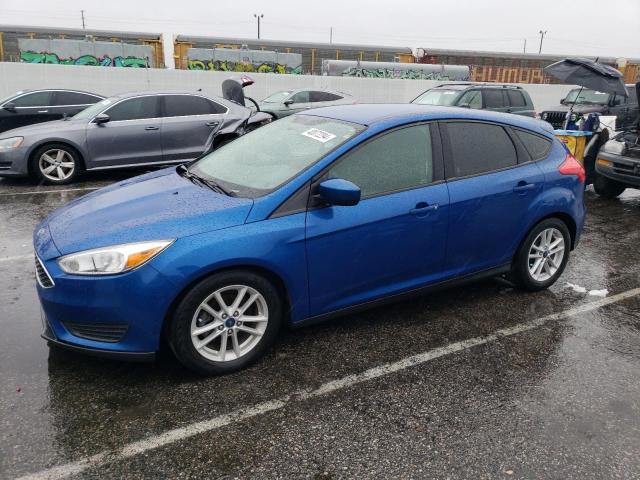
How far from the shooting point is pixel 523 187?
4070 millimetres

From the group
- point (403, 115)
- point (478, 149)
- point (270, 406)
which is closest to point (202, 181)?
point (403, 115)

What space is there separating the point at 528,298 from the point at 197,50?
81.2 ft

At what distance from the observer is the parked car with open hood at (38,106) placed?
34.6 feet

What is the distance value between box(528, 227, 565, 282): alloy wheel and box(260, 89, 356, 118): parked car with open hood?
10.9 metres

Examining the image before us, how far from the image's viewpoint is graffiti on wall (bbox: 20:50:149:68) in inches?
941

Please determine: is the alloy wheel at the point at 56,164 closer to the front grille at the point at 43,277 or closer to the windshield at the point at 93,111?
the windshield at the point at 93,111

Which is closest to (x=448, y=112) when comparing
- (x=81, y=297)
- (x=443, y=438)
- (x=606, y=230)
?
(x=443, y=438)

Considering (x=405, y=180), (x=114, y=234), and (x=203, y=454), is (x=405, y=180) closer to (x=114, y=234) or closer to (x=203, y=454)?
(x=114, y=234)

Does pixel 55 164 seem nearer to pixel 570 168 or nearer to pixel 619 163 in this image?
pixel 570 168

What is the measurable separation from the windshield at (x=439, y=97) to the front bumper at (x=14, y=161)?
8.09 meters

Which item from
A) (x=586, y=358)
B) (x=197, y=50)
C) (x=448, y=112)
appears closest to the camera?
(x=586, y=358)

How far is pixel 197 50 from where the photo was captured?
25828 mm

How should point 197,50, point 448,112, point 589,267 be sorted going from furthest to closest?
point 197,50, point 589,267, point 448,112

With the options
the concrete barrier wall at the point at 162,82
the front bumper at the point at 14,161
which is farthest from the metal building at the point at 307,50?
the front bumper at the point at 14,161
